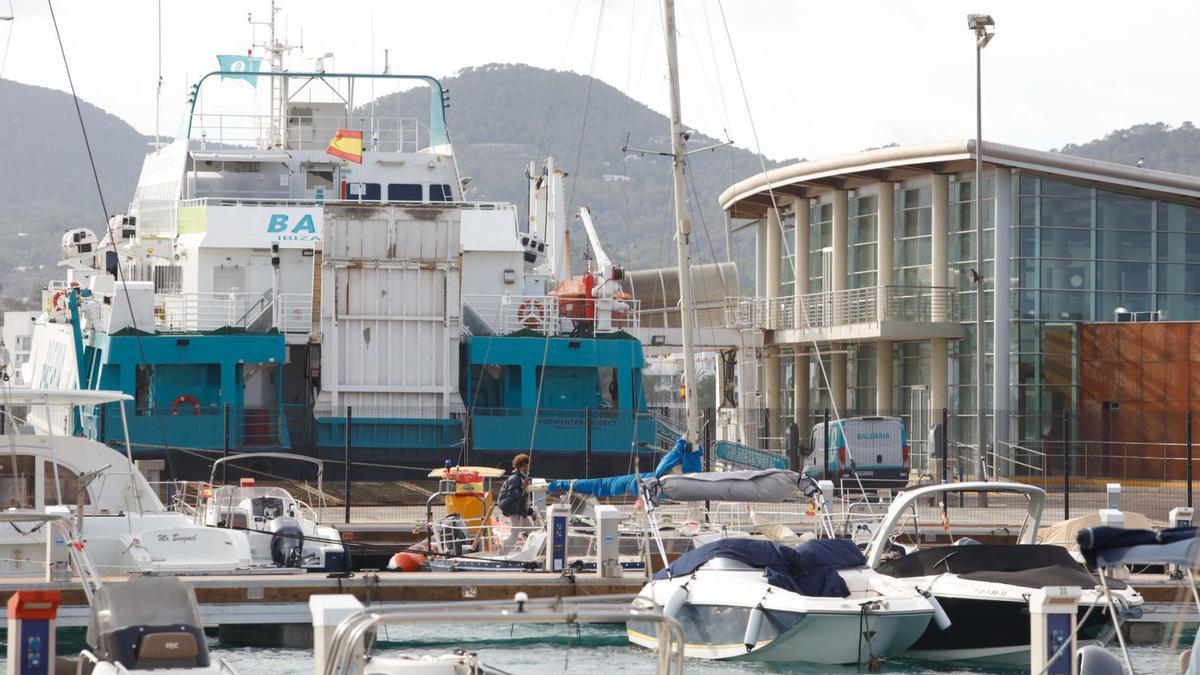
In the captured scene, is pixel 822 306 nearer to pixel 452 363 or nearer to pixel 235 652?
pixel 452 363

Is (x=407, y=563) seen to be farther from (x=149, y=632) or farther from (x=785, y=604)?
(x=149, y=632)

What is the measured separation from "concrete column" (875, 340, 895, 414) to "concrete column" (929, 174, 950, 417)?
1.41 metres

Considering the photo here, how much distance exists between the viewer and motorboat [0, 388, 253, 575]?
19.5 metres

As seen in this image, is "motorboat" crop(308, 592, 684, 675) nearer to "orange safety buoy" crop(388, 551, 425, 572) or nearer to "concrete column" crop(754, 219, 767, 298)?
"orange safety buoy" crop(388, 551, 425, 572)

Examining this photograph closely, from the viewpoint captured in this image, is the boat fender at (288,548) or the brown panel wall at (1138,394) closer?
the boat fender at (288,548)

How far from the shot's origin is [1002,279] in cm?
3872

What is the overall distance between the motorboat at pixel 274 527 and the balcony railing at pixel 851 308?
16.4 meters

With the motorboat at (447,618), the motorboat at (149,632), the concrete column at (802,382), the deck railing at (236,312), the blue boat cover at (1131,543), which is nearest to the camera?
the motorboat at (447,618)

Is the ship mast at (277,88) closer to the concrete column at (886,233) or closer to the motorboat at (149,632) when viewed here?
the concrete column at (886,233)

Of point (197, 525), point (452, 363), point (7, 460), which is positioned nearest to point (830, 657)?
point (197, 525)

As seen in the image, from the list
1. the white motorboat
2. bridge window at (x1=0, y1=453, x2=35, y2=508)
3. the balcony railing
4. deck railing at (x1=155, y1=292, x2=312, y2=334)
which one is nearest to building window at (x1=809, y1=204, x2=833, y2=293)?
the balcony railing

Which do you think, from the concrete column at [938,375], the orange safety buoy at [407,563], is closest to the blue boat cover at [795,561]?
the orange safety buoy at [407,563]

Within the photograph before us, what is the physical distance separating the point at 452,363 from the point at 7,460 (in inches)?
553

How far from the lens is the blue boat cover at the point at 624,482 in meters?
23.7
